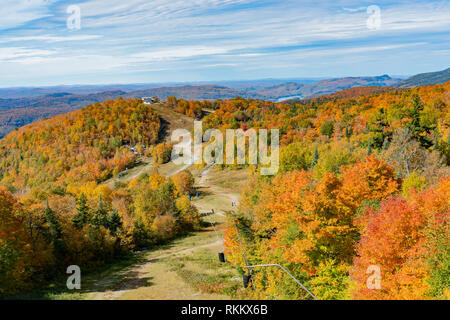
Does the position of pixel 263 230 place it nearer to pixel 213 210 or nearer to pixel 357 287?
pixel 357 287

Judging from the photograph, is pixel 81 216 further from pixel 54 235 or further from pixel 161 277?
pixel 161 277

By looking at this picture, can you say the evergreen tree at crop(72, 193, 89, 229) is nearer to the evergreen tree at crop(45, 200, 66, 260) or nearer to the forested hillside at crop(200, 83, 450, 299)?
the evergreen tree at crop(45, 200, 66, 260)

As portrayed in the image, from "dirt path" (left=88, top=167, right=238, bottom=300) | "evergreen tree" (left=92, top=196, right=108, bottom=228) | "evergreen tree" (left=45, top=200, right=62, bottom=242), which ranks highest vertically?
"evergreen tree" (left=45, top=200, right=62, bottom=242)

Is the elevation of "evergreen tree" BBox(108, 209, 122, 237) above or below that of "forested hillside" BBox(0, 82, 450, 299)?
below

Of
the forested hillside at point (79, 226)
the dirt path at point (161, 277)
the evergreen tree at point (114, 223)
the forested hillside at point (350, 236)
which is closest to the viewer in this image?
the forested hillside at point (350, 236)

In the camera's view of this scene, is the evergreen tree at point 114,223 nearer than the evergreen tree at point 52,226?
No

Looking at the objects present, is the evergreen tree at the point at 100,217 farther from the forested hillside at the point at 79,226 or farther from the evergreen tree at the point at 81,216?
the evergreen tree at the point at 81,216

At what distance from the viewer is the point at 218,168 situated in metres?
118

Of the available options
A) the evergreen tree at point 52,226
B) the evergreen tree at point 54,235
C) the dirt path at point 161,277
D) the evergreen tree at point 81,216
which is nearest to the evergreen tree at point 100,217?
the evergreen tree at point 81,216

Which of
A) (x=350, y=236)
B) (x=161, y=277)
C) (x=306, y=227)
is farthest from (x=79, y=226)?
(x=350, y=236)

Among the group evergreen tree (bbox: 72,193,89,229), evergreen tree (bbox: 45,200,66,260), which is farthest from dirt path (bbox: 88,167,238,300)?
evergreen tree (bbox: 72,193,89,229)

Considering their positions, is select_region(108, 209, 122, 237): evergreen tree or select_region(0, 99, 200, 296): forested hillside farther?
select_region(108, 209, 122, 237): evergreen tree
